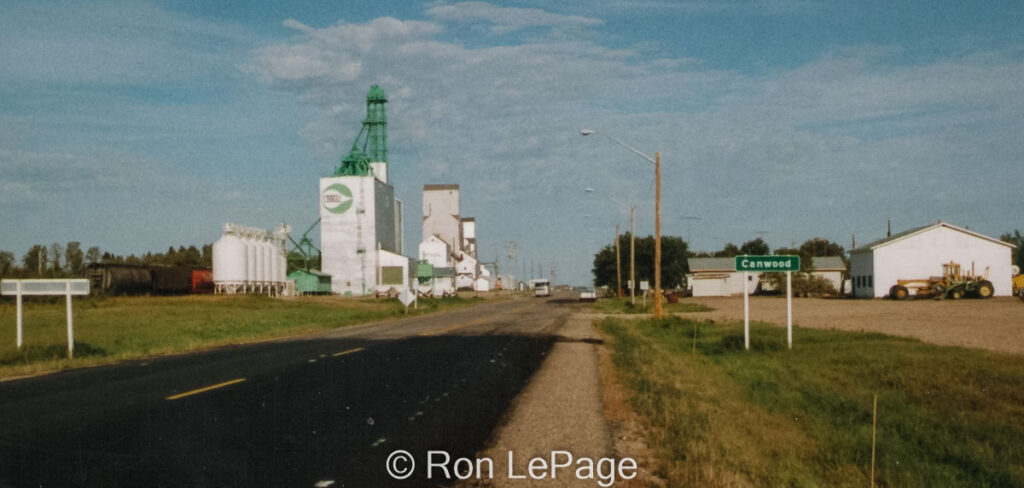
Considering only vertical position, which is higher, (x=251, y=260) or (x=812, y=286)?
(x=251, y=260)

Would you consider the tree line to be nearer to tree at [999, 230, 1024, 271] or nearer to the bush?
the bush

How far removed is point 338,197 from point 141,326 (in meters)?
56.7

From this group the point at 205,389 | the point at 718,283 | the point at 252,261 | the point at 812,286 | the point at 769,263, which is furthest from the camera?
the point at 718,283

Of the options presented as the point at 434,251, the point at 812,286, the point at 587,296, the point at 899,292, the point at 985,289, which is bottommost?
the point at 587,296

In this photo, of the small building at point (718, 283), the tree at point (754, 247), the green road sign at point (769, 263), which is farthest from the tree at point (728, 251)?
the green road sign at point (769, 263)

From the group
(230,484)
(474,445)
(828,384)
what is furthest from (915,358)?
(230,484)

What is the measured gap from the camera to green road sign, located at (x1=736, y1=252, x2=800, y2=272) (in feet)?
69.3

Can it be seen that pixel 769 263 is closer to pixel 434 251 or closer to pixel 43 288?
pixel 43 288

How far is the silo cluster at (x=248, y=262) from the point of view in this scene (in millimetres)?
75562

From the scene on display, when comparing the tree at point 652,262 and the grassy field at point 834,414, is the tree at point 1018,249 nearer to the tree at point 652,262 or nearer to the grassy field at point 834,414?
the tree at point 652,262

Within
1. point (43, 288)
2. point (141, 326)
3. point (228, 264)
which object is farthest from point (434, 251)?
point (43, 288)

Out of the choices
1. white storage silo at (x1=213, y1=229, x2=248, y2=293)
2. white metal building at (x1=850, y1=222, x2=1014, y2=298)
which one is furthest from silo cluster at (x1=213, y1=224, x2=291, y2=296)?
white metal building at (x1=850, y1=222, x2=1014, y2=298)

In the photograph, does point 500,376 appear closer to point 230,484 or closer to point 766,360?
point 766,360

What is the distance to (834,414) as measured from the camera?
12531 mm
